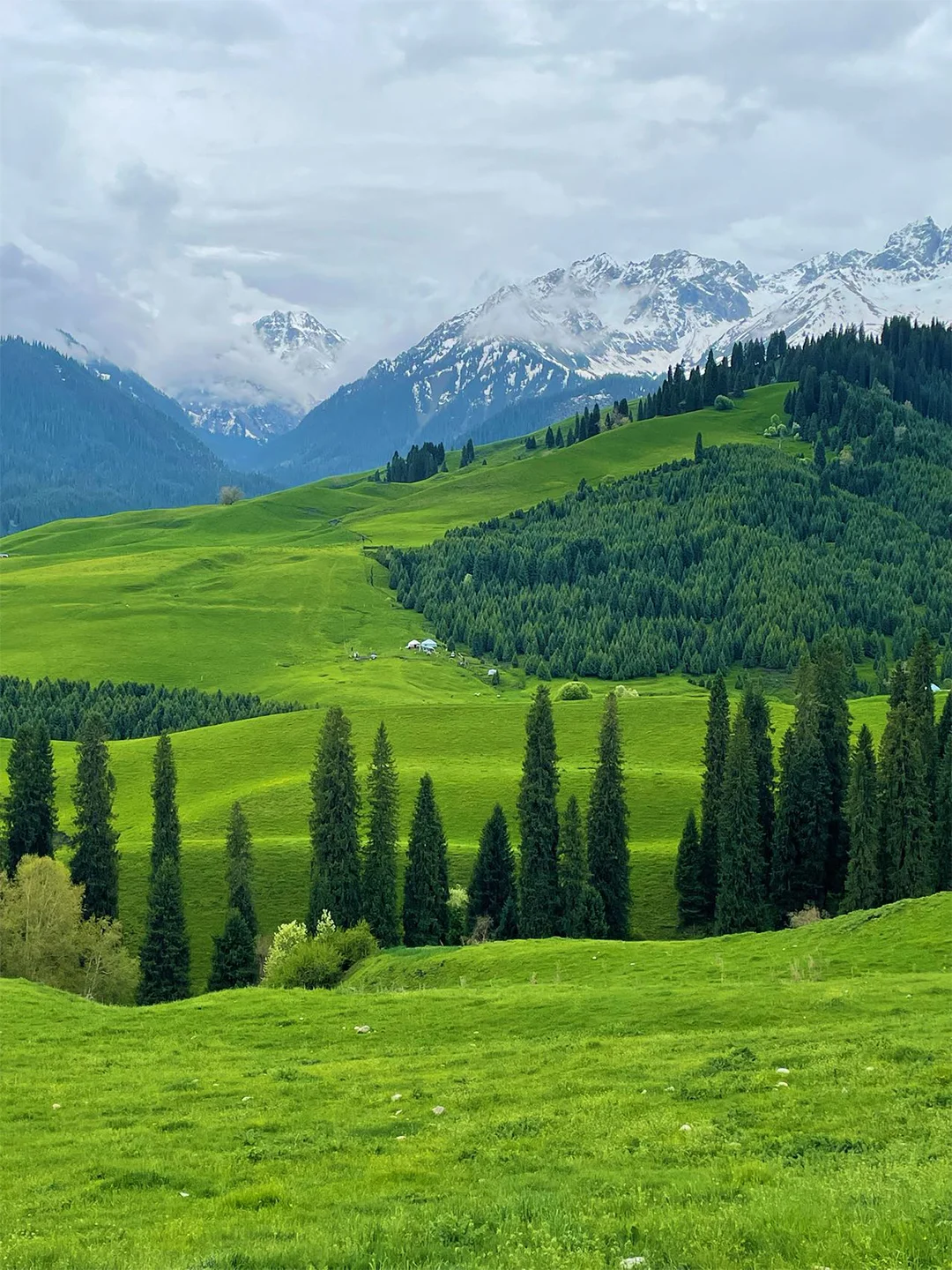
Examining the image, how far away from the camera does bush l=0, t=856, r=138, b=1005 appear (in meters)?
78.3

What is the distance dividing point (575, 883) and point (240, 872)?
3102 cm

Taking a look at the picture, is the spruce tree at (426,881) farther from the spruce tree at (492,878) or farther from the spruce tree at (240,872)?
the spruce tree at (240,872)

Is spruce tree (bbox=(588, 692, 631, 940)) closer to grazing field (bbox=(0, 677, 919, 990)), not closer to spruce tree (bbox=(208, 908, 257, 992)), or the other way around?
grazing field (bbox=(0, 677, 919, 990))

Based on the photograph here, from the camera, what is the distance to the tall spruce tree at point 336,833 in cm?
9738

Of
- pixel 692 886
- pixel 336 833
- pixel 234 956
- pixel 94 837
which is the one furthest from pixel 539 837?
pixel 94 837

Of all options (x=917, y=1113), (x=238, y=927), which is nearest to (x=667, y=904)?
(x=238, y=927)

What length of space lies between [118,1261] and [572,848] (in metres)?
85.0

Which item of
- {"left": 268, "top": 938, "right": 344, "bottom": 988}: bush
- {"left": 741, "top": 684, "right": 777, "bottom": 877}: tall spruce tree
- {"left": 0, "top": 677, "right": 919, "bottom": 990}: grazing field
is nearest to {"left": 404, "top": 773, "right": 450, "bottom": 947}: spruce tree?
{"left": 0, "top": 677, "right": 919, "bottom": 990}: grazing field

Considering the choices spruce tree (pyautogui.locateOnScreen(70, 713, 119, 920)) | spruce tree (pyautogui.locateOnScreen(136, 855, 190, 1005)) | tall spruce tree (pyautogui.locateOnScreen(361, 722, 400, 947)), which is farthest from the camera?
spruce tree (pyautogui.locateOnScreen(70, 713, 119, 920))

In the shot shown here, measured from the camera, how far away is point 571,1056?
3406cm

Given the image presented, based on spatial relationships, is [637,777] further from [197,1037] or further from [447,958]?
[197,1037]

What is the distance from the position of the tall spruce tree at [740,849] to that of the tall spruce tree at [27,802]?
2585 inches

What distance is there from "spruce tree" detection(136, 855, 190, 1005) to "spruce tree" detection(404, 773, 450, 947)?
21429 millimetres

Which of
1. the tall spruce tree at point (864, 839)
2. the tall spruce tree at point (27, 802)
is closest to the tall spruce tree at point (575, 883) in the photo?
the tall spruce tree at point (864, 839)
